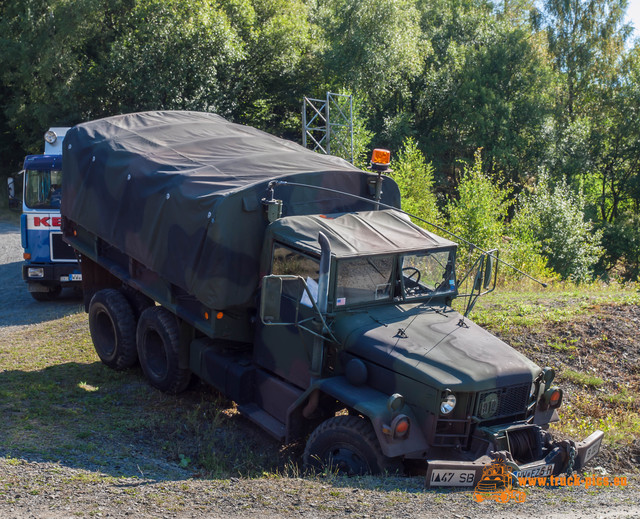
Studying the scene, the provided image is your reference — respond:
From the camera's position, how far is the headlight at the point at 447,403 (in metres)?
5.70

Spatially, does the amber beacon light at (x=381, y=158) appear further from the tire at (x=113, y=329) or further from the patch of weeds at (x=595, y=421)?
the tire at (x=113, y=329)

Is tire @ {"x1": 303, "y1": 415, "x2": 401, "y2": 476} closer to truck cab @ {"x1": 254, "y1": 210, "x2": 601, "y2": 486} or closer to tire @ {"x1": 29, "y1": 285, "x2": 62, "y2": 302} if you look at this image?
truck cab @ {"x1": 254, "y1": 210, "x2": 601, "y2": 486}

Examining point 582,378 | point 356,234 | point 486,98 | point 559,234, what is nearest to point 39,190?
point 356,234

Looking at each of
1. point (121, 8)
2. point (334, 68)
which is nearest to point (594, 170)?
point (334, 68)

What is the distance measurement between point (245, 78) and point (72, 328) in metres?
20.1

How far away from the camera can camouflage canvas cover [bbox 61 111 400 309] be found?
7180mm

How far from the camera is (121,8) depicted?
28.0 metres

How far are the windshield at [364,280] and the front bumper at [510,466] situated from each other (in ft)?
5.79

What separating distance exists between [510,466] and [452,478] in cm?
49

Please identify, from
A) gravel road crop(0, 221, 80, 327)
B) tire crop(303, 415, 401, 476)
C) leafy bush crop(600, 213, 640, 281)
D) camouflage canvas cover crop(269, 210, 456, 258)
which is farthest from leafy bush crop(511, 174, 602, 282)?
tire crop(303, 415, 401, 476)

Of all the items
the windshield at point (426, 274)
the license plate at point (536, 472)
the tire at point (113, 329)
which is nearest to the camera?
the license plate at point (536, 472)

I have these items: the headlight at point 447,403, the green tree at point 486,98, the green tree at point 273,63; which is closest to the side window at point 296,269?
the headlight at point 447,403

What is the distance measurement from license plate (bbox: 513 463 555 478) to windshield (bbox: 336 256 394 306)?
2.10m

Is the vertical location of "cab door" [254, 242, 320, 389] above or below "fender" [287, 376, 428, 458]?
above
